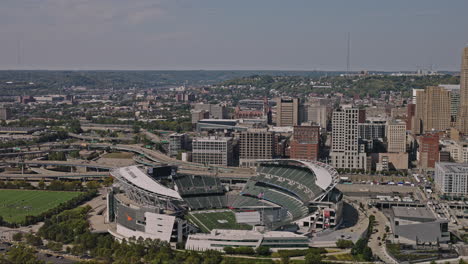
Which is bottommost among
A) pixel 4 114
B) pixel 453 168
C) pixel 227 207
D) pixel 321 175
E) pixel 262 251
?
pixel 262 251

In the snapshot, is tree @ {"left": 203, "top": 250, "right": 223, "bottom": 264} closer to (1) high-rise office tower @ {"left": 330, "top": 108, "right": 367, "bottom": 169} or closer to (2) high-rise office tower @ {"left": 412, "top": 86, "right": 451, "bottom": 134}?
(1) high-rise office tower @ {"left": 330, "top": 108, "right": 367, "bottom": 169}

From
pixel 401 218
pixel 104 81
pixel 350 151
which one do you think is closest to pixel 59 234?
pixel 401 218

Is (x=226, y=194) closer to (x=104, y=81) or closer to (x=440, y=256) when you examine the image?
(x=440, y=256)

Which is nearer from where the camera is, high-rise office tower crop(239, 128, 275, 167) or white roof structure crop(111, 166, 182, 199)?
white roof structure crop(111, 166, 182, 199)

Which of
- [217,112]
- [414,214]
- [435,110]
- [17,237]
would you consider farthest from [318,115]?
[17,237]

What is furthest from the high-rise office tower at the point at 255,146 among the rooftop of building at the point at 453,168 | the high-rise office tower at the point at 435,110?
the high-rise office tower at the point at 435,110

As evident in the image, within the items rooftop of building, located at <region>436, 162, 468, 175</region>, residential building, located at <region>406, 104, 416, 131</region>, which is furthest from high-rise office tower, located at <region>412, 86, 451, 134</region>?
rooftop of building, located at <region>436, 162, 468, 175</region>

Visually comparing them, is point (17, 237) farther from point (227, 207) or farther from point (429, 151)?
point (429, 151)
